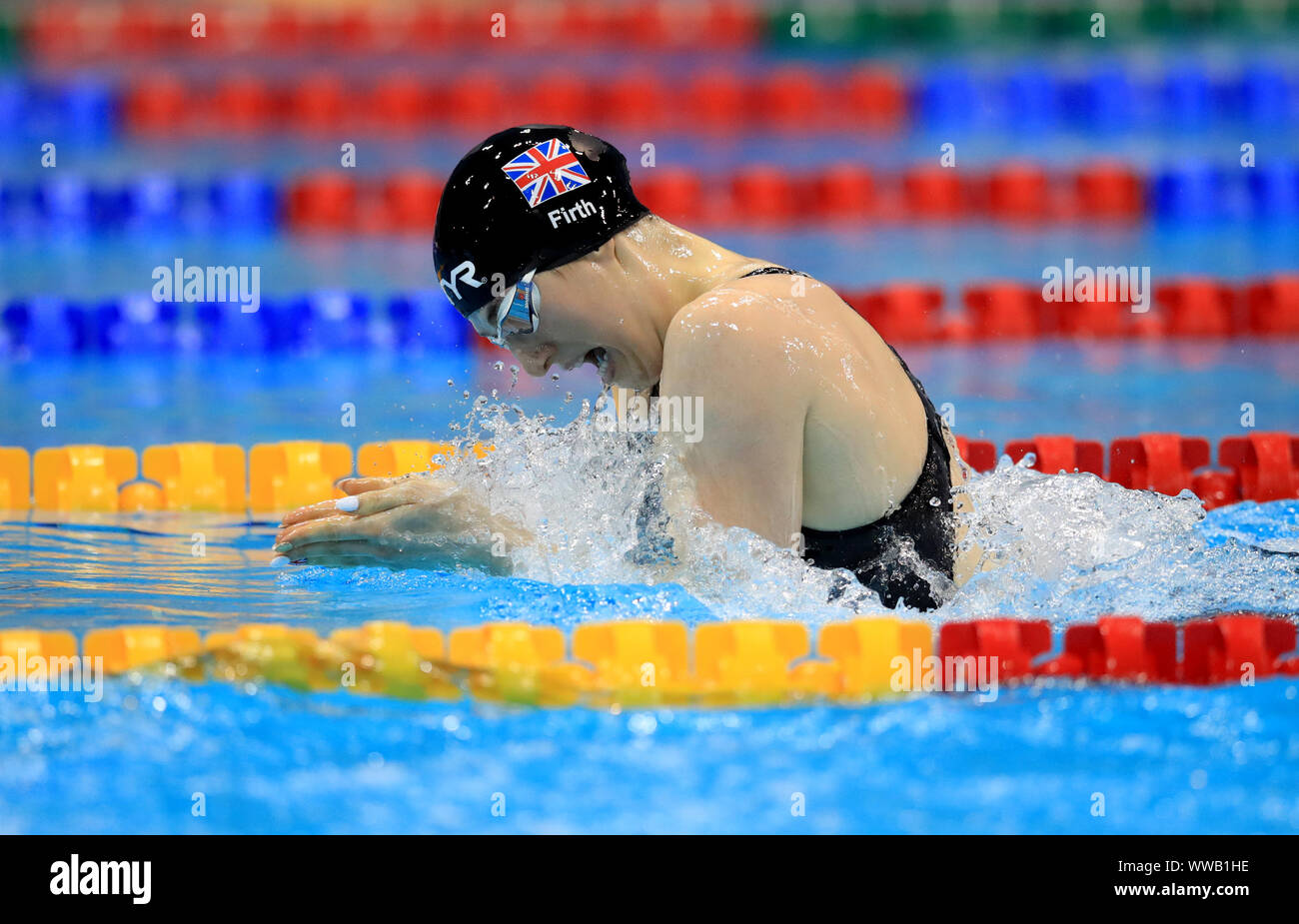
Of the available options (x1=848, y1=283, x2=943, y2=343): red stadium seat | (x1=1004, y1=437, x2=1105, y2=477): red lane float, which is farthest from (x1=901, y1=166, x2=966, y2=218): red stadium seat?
(x1=1004, y1=437, x2=1105, y2=477): red lane float

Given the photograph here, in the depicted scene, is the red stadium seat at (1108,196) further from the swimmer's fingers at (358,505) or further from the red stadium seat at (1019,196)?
the swimmer's fingers at (358,505)

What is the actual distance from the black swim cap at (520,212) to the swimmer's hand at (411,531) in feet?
1.09

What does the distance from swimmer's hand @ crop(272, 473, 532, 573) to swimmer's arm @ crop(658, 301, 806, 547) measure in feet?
1.38

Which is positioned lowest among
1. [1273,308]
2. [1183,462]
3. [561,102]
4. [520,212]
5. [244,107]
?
[1183,462]

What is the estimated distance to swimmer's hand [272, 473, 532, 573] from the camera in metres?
2.53

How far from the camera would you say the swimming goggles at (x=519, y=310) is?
239cm

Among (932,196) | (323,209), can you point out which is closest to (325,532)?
(323,209)

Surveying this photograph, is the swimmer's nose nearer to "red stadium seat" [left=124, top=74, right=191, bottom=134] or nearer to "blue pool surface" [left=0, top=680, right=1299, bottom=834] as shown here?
"blue pool surface" [left=0, top=680, right=1299, bottom=834]

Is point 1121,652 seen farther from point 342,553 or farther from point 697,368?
point 342,553

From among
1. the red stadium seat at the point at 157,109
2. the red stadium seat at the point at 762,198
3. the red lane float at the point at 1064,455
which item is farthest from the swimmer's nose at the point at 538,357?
the red stadium seat at the point at 157,109

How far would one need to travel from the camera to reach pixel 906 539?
96.8 inches

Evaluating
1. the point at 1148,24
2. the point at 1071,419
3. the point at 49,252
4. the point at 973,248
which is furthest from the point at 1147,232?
the point at 49,252

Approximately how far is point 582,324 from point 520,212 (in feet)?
0.68

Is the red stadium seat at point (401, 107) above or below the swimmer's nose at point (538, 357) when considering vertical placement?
above
